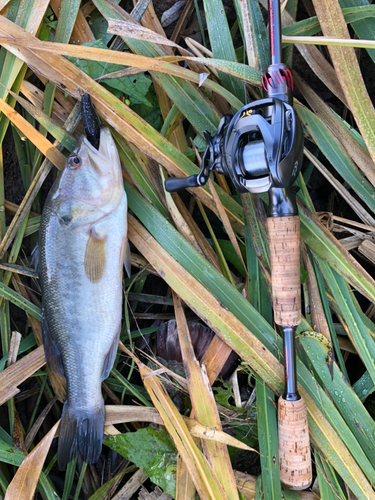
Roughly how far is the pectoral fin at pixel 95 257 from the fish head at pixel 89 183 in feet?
0.38

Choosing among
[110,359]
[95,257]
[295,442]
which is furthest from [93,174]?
[295,442]

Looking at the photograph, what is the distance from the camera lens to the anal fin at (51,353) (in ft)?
6.91

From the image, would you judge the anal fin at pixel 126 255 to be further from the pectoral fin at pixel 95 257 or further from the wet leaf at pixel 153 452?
the wet leaf at pixel 153 452

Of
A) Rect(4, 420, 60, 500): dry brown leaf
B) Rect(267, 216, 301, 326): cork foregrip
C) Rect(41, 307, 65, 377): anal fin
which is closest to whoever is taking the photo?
Rect(267, 216, 301, 326): cork foregrip

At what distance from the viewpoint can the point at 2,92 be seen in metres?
2.09

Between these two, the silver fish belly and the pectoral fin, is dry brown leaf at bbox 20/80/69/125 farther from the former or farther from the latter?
the pectoral fin

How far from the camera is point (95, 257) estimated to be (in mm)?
1974

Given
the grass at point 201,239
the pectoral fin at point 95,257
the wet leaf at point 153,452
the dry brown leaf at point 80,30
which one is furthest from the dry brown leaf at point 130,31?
the wet leaf at point 153,452

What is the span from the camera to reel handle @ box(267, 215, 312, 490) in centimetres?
171

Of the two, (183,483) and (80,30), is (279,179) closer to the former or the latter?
(80,30)

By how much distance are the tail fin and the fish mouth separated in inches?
56.5

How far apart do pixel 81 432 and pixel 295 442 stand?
1.14 meters

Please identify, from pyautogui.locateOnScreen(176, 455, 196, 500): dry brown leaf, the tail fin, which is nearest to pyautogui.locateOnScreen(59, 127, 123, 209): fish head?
the tail fin

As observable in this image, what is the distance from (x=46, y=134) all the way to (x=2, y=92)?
1.01 ft
